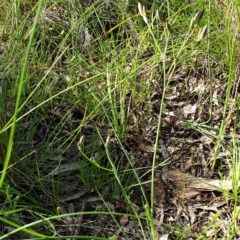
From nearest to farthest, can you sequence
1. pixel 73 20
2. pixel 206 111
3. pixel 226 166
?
1. pixel 226 166
2. pixel 206 111
3. pixel 73 20

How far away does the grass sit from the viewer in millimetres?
1500

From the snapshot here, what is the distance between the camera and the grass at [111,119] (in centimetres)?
150

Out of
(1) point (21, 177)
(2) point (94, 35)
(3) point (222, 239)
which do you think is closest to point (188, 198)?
(3) point (222, 239)

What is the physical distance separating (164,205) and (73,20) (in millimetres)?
884

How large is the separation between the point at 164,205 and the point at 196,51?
25.6 inches

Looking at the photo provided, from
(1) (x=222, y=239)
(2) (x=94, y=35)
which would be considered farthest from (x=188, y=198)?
(2) (x=94, y=35)

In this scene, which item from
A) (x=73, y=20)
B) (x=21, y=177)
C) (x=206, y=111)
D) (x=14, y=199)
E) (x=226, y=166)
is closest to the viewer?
(x=14, y=199)

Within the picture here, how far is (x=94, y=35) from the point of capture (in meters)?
2.13

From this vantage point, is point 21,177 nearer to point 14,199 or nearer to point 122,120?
point 14,199

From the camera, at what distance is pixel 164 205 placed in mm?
1570

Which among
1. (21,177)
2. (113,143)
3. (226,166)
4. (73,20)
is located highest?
(73,20)

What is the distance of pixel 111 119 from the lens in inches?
67.2

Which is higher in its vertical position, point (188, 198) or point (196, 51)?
point (196, 51)

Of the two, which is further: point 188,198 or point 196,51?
point 196,51
